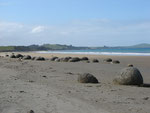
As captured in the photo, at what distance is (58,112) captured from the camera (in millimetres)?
6926

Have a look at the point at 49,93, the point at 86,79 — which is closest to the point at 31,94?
the point at 49,93

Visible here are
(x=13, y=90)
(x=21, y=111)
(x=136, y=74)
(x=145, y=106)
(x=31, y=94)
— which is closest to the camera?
(x=21, y=111)

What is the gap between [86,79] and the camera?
12828 mm

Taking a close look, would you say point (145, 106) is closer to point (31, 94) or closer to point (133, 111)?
point (133, 111)

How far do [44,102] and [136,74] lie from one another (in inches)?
220

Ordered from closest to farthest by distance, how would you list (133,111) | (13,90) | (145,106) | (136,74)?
(133,111) → (145,106) → (13,90) → (136,74)

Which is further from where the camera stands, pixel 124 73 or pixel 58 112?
pixel 124 73

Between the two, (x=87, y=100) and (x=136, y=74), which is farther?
(x=136, y=74)

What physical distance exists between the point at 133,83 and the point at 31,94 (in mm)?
5116

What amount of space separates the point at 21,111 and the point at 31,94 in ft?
6.93

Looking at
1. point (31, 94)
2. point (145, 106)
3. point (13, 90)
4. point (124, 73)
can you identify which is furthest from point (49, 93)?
point (124, 73)

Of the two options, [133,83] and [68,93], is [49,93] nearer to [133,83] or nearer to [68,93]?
[68,93]

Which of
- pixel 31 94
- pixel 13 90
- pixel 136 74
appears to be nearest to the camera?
pixel 31 94

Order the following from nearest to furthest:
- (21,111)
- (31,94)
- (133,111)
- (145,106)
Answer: (21,111) < (133,111) < (145,106) < (31,94)
